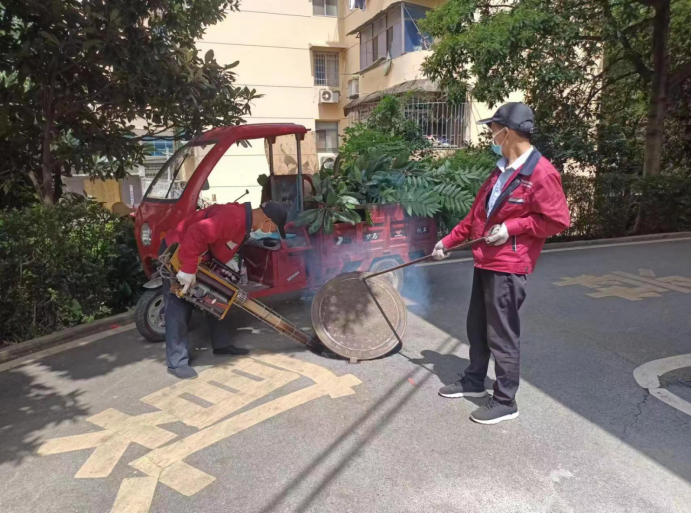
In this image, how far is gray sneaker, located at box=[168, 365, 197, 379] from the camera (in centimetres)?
406

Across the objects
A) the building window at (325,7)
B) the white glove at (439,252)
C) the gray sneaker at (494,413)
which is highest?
the building window at (325,7)

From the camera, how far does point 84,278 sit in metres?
5.19

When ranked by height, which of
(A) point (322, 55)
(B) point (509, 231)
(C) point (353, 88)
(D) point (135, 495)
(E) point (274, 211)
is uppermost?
(A) point (322, 55)

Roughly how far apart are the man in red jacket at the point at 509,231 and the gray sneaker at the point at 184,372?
2.19m

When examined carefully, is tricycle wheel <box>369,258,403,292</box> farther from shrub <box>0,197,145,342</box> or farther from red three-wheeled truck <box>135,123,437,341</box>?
shrub <box>0,197,145,342</box>

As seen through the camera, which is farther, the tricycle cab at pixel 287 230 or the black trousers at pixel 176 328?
the tricycle cab at pixel 287 230

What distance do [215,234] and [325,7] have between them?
20434 millimetres

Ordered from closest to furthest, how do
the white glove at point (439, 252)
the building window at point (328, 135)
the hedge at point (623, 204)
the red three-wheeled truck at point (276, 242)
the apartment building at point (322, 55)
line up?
1. the white glove at point (439, 252)
2. the red three-wheeled truck at point (276, 242)
3. the hedge at point (623, 204)
4. the apartment building at point (322, 55)
5. the building window at point (328, 135)

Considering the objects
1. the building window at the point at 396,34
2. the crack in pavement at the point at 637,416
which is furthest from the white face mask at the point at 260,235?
the building window at the point at 396,34

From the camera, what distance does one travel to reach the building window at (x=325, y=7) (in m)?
21.2

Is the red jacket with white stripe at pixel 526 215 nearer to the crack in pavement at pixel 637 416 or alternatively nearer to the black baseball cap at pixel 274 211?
the crack in pavement at pixel 637 416

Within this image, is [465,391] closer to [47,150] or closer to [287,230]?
[287,230]

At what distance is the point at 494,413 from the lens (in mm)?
3279

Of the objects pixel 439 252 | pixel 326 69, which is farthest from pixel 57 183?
pixel 326 69
